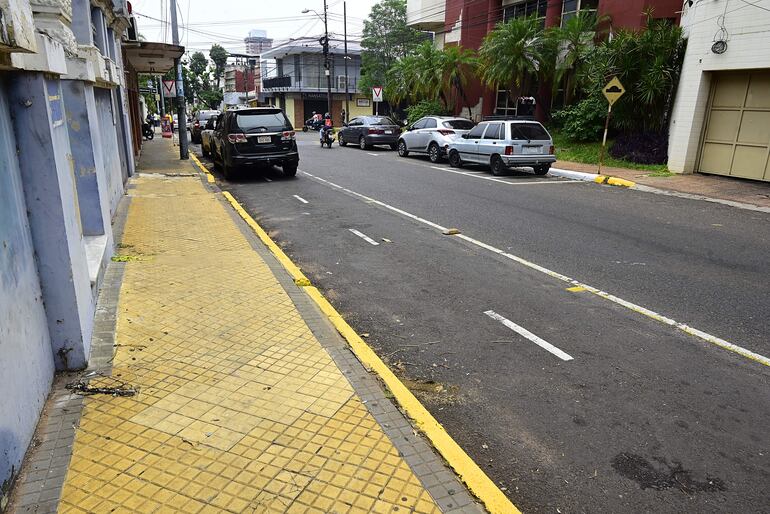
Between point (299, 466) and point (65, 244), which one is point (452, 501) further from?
point (65, 244)

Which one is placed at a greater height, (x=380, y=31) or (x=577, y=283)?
(x=380, y=31)

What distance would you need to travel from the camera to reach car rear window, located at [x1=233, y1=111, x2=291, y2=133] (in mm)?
14492

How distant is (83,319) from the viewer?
14.3ft

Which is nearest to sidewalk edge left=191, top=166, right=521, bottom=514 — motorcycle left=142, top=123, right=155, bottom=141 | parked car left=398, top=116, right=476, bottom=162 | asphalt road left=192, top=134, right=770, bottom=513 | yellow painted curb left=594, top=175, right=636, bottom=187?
asphalt road left=192, top=134, right=770, bottom=513

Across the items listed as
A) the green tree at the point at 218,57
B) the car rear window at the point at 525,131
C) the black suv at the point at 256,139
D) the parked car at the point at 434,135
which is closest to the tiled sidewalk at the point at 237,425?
the black suv at the point at 256,139

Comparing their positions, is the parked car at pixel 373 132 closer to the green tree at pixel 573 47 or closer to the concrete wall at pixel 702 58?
the green tree at pixel 573 47

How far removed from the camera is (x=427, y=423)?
3.76 metres

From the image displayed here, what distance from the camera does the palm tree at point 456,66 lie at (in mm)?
29141

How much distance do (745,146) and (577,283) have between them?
40.0ft

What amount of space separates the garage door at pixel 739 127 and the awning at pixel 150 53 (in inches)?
635

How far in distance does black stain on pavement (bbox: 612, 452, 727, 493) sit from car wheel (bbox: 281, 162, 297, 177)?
1317 cm

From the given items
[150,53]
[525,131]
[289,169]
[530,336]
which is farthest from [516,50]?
[530,336]

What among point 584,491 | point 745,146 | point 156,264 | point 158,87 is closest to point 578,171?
point 745,146

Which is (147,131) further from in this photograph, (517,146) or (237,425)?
(237,425)
